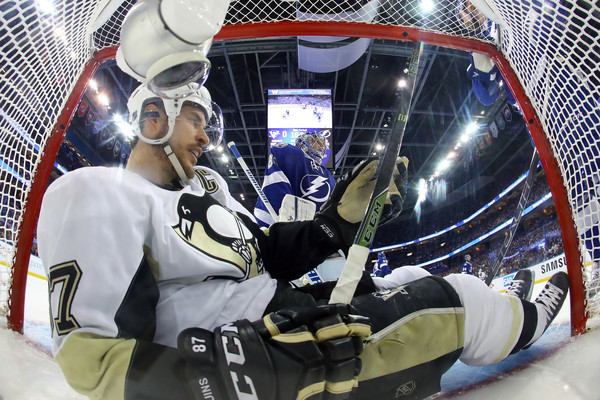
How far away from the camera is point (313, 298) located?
→ 0.87 m

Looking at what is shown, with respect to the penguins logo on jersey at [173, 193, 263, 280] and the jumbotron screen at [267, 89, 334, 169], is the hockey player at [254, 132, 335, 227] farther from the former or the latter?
the jumbotron screen at [267, 89, 334, 169]

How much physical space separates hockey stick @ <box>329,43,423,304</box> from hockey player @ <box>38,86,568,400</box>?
0.15ft

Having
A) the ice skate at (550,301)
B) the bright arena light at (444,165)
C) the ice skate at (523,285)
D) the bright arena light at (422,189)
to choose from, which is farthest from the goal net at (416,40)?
the bright arena light at (422,189)

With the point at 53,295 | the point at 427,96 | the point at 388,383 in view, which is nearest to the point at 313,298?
the point at 388,383

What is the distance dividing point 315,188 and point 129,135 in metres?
1.58

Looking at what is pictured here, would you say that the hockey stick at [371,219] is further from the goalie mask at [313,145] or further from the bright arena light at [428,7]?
the goalie mask at [313,145]

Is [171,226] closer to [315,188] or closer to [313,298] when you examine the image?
[313,298]

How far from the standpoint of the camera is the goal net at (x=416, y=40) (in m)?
1.02

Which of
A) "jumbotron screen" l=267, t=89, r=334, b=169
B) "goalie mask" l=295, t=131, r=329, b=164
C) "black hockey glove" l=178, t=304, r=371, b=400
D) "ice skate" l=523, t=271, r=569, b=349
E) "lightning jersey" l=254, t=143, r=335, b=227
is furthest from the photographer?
"jumbotron screen" l=267, t=89, r=334, b=169

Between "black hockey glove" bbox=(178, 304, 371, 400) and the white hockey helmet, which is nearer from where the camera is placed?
"black hockey glove" bbox=(178, 304, 371, 400)

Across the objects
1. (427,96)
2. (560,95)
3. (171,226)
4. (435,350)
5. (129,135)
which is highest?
(427,96)

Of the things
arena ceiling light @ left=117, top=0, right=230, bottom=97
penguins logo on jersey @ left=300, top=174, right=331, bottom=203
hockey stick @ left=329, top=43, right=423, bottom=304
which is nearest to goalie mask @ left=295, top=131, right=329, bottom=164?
penguins logo on jersey @ left=300, top=174, right=331, bottom=203

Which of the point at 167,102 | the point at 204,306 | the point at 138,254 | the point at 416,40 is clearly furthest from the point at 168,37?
the point at 416,40

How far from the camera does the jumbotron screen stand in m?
5.20
